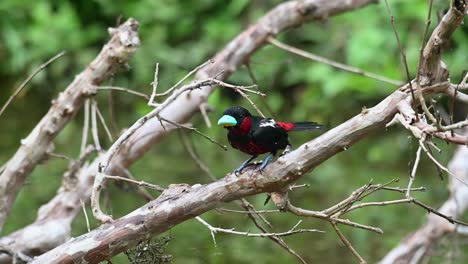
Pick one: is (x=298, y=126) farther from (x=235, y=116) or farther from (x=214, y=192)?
(x=214, y=192)

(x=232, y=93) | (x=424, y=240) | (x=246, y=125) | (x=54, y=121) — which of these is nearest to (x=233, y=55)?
(x=54, y=121)

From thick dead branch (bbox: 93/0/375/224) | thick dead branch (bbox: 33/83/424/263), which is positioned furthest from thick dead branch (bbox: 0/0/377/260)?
thick dead branch (bbox: 33/83/424/263)

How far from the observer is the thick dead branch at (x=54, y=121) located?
10.7ft

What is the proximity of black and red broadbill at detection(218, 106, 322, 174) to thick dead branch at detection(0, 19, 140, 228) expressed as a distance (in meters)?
0.88

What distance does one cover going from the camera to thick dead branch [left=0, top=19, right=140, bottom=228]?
3.27 metres

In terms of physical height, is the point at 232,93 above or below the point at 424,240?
above

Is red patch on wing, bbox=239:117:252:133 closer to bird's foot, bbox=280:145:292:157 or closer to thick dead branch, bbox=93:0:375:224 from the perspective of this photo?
bird's foot, bbox=280:145:292:157

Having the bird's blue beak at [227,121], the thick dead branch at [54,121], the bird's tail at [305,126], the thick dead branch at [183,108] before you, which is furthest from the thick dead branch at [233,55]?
the bird's blue beak at [227,121]

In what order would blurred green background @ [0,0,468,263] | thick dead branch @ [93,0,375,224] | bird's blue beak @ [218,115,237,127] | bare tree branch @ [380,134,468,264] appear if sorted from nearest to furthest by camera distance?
1. bird's blue beak @ [218,115,237,127]
2. thick dead branch @ [93,0,375,224]
3. bare tree branch @ [380,134,468,264]
4. blurred green background @ [0,0,468,263]

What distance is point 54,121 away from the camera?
10.8 ft

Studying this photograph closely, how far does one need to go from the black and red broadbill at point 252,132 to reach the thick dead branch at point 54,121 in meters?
0.88

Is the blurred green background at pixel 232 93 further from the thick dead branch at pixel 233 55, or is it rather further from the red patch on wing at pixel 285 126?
the red patch on wing at pixel 285 126

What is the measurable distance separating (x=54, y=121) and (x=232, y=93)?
12.1 ft

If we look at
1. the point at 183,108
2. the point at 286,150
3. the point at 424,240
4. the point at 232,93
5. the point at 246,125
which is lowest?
the point at 424,240
